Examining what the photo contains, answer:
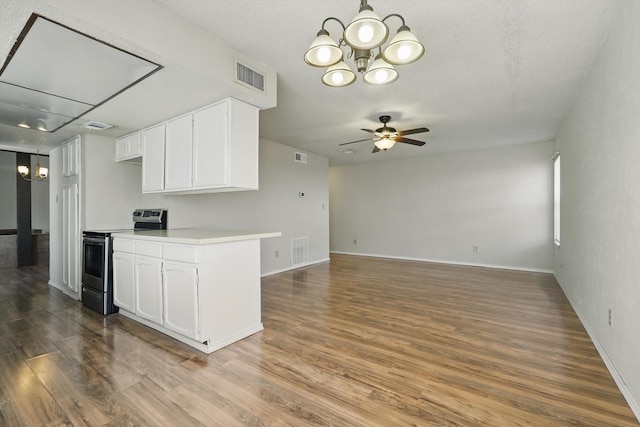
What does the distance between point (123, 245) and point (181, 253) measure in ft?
3.71

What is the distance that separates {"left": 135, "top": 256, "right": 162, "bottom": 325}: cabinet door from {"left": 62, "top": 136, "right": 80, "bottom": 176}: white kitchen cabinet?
1943 mm

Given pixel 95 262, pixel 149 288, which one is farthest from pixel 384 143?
pixel 95 262

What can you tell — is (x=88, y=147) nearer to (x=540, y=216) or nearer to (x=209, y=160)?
(x=209, y=160)

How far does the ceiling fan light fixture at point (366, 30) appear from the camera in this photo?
1.54 meters

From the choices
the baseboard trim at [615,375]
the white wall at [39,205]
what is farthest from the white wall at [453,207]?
the white wall at [39,205]

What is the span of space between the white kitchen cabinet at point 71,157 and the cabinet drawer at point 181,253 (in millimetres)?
2288

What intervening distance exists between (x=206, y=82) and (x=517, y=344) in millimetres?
3383

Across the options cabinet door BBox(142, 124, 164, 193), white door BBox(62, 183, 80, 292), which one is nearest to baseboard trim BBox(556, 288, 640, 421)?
cabinet door BBox(142, 124, 164, 193)

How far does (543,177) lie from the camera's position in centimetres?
565

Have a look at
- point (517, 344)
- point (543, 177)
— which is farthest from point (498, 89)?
point (543, 177)

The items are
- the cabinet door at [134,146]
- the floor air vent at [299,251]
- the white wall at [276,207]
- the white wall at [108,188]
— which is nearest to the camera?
the cabinet door at [134,146]

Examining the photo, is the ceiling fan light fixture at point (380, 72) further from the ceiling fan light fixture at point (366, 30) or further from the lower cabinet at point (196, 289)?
the lower cabinet at point (196, 289)

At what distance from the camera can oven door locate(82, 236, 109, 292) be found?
336cm

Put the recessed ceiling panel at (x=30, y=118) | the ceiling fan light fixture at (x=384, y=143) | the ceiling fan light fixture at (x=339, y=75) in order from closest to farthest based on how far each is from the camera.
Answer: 1. the ceiling fan light fixture at (x=339, y=75)
2. the recessed ceiling panel at (x=30, y=118)
3. the ceiling fan light fixture at (x=384, y=143)
